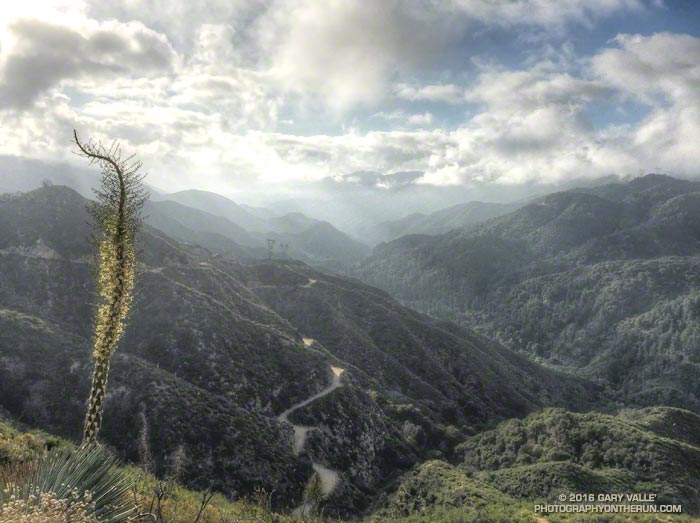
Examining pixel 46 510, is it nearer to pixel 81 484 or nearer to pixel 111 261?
pixel 81 484

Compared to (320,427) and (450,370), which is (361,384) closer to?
(320,427)

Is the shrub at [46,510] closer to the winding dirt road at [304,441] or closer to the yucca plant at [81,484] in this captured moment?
the yucca plant at [81,484]

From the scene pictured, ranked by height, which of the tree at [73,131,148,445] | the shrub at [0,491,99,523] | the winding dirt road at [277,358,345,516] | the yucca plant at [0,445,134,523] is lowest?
the winding dirt road at [277,358,345,516]

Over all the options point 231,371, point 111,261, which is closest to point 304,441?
point 231,371

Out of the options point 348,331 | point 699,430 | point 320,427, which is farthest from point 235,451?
point 699,430

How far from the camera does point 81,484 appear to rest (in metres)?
9.31

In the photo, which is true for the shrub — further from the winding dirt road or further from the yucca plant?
the winding dirt road

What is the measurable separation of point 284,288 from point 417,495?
89276 millimetres

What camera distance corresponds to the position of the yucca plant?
859 cm

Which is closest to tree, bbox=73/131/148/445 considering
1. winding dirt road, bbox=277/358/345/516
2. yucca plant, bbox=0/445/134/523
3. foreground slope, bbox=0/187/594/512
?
yucca plant, bbox=0/445/134/523

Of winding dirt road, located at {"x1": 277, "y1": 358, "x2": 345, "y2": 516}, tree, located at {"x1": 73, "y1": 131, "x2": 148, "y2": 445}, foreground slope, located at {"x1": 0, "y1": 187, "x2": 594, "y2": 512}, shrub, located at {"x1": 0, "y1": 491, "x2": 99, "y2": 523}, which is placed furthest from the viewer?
winding dirt road, located at {"x1": 277, "y1": 358, "x2": 345, "y2": 516}

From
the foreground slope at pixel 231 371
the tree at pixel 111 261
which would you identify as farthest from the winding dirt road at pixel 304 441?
the tree at pixel 111 261

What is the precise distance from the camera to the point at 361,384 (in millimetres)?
81125

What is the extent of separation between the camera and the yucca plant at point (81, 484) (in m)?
8.59
